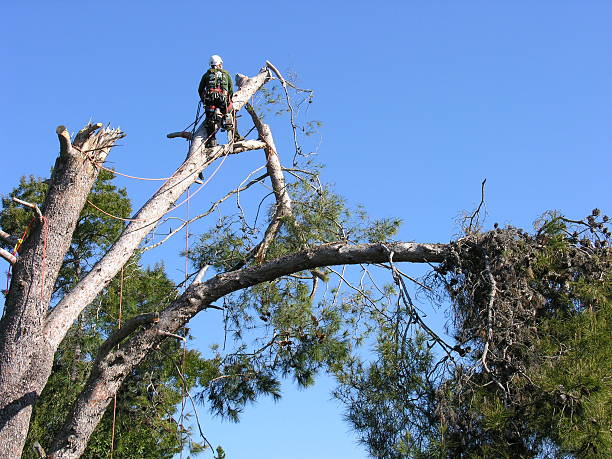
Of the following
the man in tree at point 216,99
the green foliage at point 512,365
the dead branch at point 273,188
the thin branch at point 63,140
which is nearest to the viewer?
the green foliage at point 512,365

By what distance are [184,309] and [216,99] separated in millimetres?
1974

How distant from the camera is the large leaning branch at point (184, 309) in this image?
524 cm

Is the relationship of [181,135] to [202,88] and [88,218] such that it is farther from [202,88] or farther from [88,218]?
[88,218]

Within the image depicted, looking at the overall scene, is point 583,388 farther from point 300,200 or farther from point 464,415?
point 300,200

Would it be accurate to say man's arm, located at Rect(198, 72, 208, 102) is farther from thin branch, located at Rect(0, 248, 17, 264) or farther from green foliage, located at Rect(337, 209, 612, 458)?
green foliage, located at Rect(337, 209, 612, 458)

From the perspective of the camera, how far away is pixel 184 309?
5.60 metres

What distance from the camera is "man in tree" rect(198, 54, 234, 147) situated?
21.8 ft

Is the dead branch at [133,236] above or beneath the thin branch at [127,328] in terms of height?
above

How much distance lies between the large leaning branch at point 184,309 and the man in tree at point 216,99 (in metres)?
1.62

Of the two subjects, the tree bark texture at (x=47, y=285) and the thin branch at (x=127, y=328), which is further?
the thin branch at (x=127, y=328)

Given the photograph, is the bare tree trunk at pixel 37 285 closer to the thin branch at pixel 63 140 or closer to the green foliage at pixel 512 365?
the thin branch at pixel 63 140

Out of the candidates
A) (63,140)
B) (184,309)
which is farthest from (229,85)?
(184,309)

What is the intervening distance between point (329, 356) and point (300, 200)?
1.41 metres

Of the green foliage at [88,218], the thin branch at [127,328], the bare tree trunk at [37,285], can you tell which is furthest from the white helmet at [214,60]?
the green foliage at [88,218]
